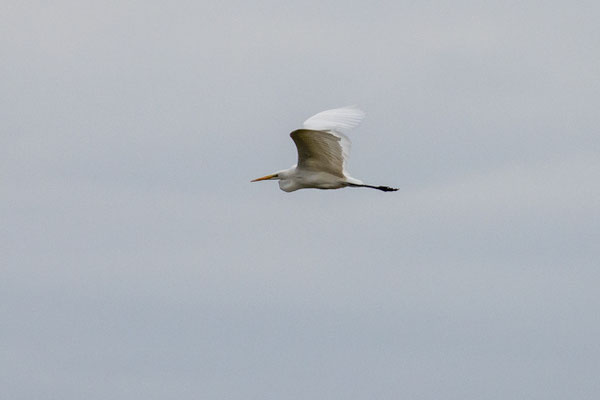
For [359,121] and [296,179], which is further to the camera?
[296,179]

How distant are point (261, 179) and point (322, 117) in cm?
573

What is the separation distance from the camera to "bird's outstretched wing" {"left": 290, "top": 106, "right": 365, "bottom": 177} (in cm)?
4269

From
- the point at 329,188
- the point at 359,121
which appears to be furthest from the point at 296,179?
the point at 359,121

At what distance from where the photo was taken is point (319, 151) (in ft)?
145

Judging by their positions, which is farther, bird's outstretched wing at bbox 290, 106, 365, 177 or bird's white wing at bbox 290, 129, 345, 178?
bird's white wing at bbox 290, 129, 345, 178

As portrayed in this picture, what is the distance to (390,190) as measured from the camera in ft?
150

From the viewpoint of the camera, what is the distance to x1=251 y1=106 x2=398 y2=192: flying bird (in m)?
42.8

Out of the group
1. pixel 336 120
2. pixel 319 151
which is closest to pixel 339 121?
pixel 336 120

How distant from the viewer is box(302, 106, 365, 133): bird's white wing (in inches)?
1679

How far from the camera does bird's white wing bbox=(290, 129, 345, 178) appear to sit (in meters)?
42.9

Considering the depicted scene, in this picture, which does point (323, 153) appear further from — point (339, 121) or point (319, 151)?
point (339, 121)

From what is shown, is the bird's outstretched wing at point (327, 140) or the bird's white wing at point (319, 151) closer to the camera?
the bird's outstretched wing at point (327, 140)

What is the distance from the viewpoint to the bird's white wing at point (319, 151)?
4294cm

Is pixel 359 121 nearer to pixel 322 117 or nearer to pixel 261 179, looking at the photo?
pixel 322 117
